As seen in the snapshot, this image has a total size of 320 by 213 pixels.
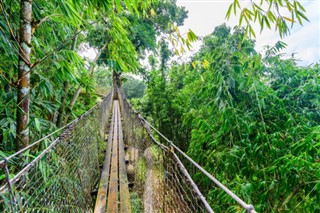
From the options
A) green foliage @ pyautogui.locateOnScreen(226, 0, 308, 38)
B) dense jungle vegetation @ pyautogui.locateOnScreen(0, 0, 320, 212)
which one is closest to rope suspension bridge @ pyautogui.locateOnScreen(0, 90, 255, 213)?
dense jungle vegetation @ pyautogui.locateOnScreen(0, 0, 320, 212)

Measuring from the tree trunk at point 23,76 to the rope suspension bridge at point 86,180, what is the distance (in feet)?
0.32

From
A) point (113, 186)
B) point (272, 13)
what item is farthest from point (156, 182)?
point (272, 13)

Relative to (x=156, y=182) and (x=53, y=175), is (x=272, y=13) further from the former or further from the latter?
(x=156, y=182)

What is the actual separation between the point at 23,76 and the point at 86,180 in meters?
1.04

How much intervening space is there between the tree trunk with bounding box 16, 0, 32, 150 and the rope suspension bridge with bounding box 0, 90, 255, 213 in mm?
96

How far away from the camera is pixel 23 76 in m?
1.02

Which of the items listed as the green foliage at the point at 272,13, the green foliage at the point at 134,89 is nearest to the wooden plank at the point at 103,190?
the green foliage at the point at 272,13

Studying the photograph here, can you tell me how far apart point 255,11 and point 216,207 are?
128 centimetres

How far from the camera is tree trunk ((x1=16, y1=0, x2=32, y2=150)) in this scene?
3.33 feet

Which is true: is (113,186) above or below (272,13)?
below

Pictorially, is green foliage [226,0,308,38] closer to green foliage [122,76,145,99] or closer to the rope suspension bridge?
the rope suspension bridge

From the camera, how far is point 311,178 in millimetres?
1072

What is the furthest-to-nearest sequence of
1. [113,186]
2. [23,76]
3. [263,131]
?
1. [113,186]
2. [263,131]
3. [23,76]

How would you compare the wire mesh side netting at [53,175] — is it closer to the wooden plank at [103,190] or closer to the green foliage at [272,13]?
the wooden plank at [103,190]
